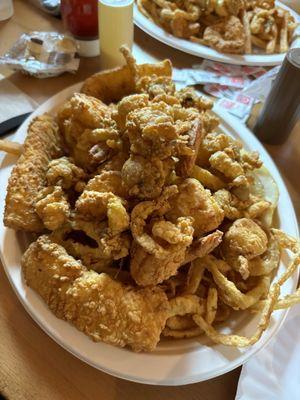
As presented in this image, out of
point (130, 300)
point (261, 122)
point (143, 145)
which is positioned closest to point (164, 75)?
point (261, 122)

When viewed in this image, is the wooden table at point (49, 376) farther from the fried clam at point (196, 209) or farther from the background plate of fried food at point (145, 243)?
the fried clam at point (196, 209)

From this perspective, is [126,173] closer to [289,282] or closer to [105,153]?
[105,153]

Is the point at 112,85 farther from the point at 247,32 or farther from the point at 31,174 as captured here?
the point at 247,32

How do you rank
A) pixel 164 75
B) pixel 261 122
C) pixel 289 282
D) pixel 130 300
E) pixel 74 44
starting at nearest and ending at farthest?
1. pixel 130 300
2. pixel 289 282
3. pixel 164 75
4. pixel 261 122
5. pixel 74 44

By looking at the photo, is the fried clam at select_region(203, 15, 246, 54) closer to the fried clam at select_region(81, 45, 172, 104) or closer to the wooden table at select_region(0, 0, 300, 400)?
the fried clam at select_region(81, 45, 172, 104)

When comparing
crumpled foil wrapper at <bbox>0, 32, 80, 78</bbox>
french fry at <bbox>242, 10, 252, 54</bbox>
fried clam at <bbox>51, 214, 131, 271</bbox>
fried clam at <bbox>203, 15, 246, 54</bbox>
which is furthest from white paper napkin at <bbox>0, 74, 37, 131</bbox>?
french fry at <bbox>242, 10, 252, 54</bbox>

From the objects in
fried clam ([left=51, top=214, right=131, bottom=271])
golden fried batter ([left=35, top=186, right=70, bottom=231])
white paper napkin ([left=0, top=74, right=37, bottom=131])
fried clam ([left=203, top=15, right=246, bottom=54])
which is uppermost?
fried clam ([left=203, top=15, right=246, bottom=54])
